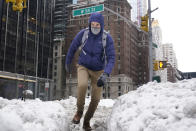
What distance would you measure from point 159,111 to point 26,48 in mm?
53603

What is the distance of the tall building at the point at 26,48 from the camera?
46.8m

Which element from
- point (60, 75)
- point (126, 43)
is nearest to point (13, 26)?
point (60, 75)

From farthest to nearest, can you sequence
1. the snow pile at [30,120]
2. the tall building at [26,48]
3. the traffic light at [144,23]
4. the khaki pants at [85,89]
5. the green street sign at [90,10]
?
the tall building at [26,48]
the traffic light at [144,23]
the green street sign at [90,10]
the khaki pants at [85,89]
the snow pile at [30,120]

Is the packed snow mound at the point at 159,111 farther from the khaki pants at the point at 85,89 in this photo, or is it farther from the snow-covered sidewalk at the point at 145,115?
the khaki pants at the point at 85,89

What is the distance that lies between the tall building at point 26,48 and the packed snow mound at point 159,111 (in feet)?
138

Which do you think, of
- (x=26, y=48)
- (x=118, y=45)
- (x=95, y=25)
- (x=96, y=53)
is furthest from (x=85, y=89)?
(x=118, y=45)

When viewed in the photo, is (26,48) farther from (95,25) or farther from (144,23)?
(95,25)

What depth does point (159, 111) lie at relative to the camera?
3182 mm

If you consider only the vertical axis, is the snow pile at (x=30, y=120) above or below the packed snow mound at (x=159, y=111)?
below

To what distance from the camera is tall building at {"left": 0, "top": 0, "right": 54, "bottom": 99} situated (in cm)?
4684

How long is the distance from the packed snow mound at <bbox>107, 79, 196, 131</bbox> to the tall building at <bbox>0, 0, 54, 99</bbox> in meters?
42.0

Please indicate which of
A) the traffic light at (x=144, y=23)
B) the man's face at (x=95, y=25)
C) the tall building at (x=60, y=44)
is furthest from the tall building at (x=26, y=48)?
the man's face at (x=95, y=25)

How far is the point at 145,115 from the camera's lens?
10.7ft

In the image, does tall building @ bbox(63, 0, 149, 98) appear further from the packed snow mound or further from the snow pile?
the packed snow mound
